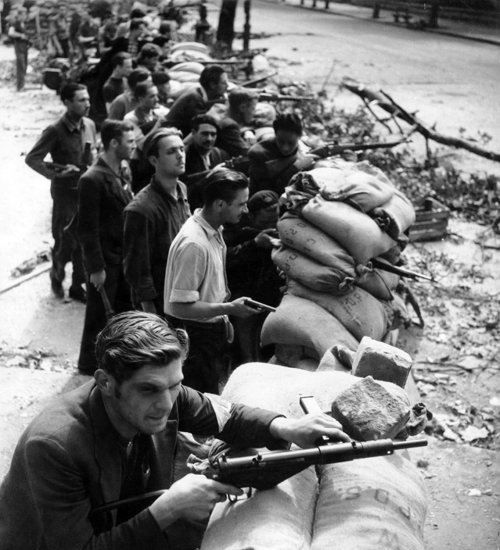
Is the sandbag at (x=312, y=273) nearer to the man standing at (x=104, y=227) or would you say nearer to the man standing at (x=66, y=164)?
the man standing at (x=104, y=227)

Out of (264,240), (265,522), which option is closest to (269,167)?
(264,240)

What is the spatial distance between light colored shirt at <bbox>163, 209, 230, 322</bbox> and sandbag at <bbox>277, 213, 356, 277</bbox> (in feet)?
3.16

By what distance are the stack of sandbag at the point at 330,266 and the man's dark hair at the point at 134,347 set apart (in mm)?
2593

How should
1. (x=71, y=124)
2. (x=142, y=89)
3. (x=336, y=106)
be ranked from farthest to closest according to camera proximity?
(x=336, y=106) < (x=142, y=89) < (x=71, y=124)

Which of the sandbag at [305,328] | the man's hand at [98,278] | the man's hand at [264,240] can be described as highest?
the man's hand at [264,240]

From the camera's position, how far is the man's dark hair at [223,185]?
4.25 metres

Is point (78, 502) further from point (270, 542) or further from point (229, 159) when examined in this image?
point (229, 159)

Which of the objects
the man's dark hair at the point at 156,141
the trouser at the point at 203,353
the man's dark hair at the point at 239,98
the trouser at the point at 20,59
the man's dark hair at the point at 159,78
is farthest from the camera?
the trouser at the point at 20,59

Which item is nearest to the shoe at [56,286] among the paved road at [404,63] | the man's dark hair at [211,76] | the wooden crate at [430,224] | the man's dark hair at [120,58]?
the man's dark hair at [211,76]

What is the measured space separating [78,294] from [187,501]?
489cm

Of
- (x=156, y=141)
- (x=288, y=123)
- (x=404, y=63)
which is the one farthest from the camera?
(x=404, y=63)

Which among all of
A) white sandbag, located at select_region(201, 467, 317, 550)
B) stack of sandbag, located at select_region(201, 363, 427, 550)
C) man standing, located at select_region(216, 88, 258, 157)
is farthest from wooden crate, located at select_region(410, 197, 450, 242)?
white sandbag, located at select_region(201, 467, 317, 550)

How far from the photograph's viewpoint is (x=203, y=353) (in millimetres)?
4574

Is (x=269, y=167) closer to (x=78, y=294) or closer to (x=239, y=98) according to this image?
(x=239, y=98)
